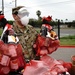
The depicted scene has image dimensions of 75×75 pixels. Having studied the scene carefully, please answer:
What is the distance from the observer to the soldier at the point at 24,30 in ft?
14.1

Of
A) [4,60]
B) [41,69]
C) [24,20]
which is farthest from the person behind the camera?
[24,20]

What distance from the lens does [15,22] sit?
4406 mm

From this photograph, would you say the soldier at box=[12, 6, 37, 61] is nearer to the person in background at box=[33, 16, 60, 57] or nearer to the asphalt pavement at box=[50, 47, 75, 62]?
the person in background at box=[33, 16, 60, 57]

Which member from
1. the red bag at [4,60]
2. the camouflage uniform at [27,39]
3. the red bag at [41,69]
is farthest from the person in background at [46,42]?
the red bag at [41,69]

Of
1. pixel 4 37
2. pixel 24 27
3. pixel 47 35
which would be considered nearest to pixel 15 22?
pixel 24 27

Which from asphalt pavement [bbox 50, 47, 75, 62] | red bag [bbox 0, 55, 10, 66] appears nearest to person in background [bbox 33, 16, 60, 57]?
red bag [bbox 0, 55, 10, 66]

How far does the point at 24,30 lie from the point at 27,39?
126 millimetres

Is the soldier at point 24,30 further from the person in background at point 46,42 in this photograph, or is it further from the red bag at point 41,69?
the red bag at point 41,69

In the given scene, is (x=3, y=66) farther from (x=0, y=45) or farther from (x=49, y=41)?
(x=49, y=41)

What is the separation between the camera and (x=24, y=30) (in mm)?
4375

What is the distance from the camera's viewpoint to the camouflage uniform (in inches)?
169

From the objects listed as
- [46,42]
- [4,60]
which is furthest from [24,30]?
[4,60]

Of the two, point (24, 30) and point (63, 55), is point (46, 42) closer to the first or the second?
point (24, 30)

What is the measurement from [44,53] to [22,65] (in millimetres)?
511
